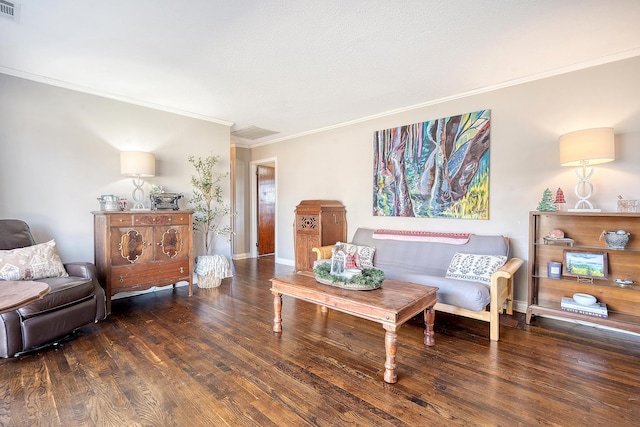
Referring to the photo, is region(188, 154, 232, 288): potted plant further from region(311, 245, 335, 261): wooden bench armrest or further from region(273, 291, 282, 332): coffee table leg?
region(273, 291, 282, 332): coffee table leg

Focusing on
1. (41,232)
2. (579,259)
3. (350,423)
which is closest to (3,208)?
(41,232)

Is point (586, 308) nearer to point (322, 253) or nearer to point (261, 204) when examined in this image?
point (322, 253)

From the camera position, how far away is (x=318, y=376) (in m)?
2.01

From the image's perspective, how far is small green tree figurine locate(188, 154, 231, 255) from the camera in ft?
14.6

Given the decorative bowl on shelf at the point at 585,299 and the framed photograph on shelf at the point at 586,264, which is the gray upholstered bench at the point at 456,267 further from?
the decorative bowl on shelf at the point at 585,299

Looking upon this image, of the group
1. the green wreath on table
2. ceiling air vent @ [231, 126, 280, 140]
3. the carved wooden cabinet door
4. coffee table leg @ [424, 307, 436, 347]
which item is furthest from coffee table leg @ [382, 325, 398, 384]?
ceiling air vent @ [231, 126, 280, 140]

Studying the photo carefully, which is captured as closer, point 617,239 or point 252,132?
point 617,239

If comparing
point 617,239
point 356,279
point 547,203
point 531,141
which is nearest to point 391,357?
point 356,279

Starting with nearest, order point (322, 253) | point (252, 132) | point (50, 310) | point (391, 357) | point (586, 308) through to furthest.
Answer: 1. point (391, 357)
2. point (50, 310)
3. point (586, 308)
4. point (322, 253)
5. point (252, 132)

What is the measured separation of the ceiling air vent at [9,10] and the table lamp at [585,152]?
447 cm

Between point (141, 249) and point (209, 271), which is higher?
point (141, 249)

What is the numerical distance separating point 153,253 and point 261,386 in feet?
7.90

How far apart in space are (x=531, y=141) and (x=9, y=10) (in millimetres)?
4642

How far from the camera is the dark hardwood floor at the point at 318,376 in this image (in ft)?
5.39
